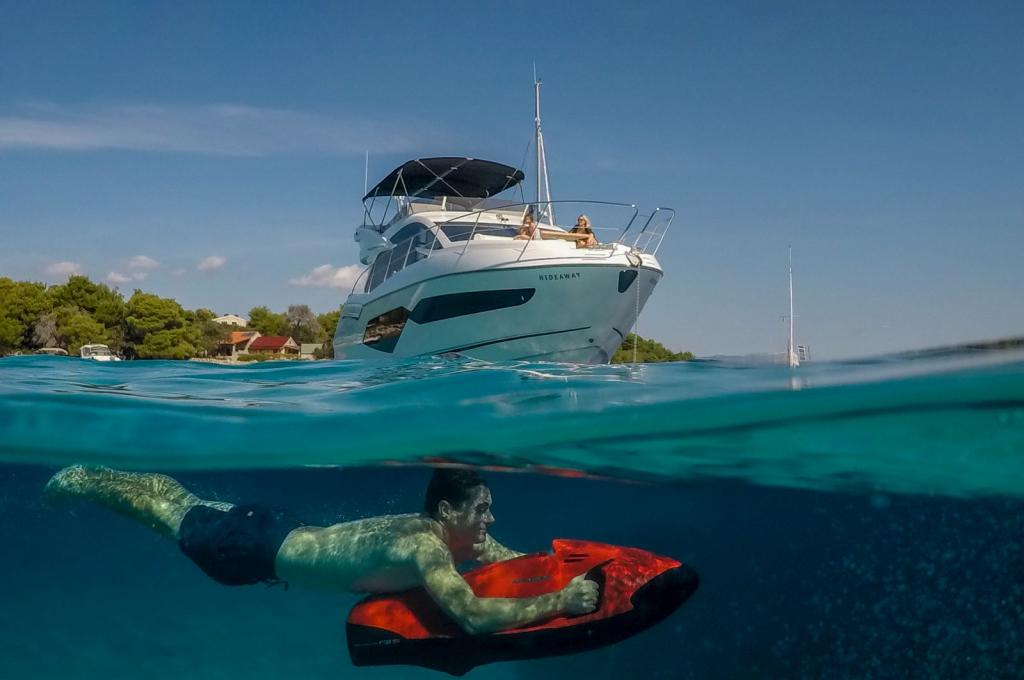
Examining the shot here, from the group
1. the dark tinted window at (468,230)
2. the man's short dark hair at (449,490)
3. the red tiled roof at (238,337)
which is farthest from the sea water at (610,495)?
the red tiled roof at (238,337)

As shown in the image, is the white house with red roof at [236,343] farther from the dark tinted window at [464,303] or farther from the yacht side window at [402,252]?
the dark tinted window at [464,303]

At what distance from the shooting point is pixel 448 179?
2400 centimetres

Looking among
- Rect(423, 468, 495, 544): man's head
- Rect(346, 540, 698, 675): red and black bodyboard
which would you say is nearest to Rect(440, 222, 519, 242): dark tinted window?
Rect(423, 468, 495, 544): man's head

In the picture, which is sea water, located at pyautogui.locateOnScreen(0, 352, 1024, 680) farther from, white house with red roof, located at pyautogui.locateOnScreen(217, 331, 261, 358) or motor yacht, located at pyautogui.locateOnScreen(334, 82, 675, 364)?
white house with red roof, located at pyautogui.locateOnScreen(217, 331, 261, 358)

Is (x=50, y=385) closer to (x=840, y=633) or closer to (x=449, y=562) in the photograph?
(x=449, y=562)

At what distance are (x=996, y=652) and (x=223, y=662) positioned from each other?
8.10m

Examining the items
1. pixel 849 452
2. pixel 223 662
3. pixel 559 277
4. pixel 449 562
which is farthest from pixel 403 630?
pixel 559 277

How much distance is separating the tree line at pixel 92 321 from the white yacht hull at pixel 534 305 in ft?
105

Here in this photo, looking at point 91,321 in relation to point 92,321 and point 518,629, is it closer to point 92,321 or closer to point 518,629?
point 92,321

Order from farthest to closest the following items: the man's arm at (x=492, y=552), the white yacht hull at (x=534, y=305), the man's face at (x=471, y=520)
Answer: the white yacht hull at (x=534, y=305)
the man's arm at (x=492, y=552)
the man's face at (x=471, y=520)

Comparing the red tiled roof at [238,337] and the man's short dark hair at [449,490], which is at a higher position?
the red tiled roof at [238,337]

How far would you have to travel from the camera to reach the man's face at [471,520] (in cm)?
604

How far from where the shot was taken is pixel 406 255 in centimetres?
2116

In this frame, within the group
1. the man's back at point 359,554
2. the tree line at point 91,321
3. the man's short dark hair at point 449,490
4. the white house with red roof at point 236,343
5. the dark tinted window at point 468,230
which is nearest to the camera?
the man's back at point 359,554
